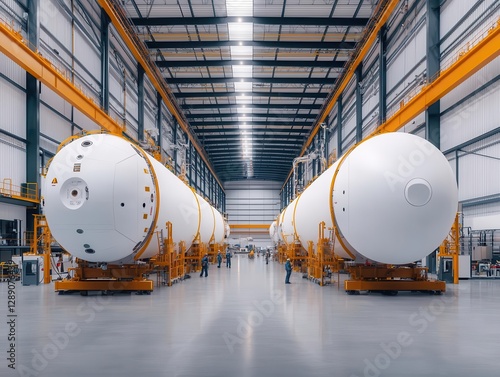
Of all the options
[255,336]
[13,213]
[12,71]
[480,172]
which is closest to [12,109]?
[12,71]

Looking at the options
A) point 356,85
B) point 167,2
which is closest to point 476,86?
point 356,85

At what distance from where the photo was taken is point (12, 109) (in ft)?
54.5

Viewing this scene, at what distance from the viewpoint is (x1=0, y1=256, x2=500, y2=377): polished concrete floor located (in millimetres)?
5035

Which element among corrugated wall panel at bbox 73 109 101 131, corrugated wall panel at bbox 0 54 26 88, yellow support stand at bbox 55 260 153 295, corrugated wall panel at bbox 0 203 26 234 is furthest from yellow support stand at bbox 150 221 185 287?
corrugated wall panel at bbox 73 109 101 131

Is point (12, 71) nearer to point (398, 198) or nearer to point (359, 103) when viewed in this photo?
point (398, 198)

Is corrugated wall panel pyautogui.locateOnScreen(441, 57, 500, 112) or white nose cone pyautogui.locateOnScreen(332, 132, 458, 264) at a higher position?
corrugated wall panel pyautogui.locateOnScreen(441, 57, 500, 112)

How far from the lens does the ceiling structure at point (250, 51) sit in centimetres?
2203

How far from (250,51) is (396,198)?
1862 cm

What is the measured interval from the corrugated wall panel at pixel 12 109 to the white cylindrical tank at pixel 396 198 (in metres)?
12.1

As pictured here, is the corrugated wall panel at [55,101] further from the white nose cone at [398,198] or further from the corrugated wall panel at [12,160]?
the white nose cone at [398,198]

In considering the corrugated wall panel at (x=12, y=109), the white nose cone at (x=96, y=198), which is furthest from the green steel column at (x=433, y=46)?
the corrugated wall panel at (x=12, y=109)

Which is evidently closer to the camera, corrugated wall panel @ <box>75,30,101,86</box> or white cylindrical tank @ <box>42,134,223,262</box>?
white cylindrical tank @ <box>42,134,223,262</box>

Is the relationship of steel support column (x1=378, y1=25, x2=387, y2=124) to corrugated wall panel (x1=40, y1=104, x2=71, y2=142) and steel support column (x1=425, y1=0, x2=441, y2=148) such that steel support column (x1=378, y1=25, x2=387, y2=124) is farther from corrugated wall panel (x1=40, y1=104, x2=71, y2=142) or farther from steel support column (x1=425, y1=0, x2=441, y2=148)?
corrugated wall panel (x1=40, y1=104, x2=71, y2=142)

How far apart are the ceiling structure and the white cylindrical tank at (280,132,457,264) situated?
533 inches
